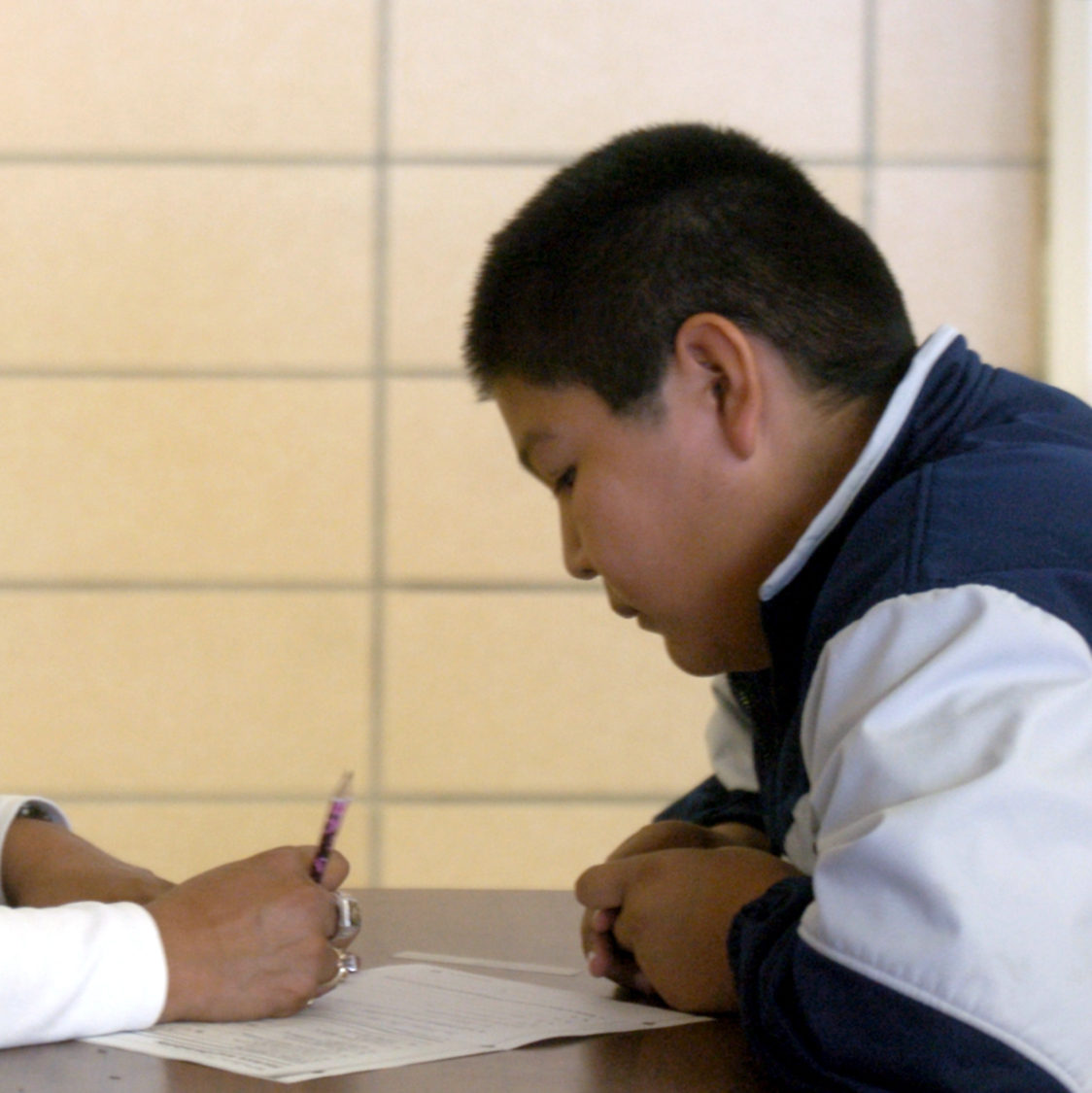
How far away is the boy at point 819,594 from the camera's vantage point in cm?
64

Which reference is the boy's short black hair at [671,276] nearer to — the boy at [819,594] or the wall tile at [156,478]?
the boy at [819,594]

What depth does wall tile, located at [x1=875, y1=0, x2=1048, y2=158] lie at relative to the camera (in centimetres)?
251

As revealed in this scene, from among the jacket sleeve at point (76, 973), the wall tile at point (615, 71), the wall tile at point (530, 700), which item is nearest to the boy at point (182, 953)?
the jacket sleeve at point (76, 973)

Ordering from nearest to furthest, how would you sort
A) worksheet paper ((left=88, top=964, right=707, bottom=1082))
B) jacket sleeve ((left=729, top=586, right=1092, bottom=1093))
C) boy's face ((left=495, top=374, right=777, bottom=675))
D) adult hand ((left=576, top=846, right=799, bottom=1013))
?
1. jacket sleeve ((left=729, top=586, right=1092, bottom=1093))
2. worksheet paper ((left=88, top=964, right=707, bottom=1082))
3. adult hand ((left=576, top=846, right=799, bottom=1013))
4. boy's face ((left=495, top=374, right=777, bottom=675))

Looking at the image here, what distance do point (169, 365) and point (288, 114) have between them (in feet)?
1.58

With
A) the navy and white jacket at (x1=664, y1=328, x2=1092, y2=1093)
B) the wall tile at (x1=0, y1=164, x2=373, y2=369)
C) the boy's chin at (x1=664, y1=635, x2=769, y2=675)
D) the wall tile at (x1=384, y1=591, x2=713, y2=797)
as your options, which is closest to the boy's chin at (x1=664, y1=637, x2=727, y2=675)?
the boy's chin at (x1=664, y1=635, x2=769, y2=675)

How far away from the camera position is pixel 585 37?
252 centimetres

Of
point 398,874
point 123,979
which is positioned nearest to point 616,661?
point 398,874

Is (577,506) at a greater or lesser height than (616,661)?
greater

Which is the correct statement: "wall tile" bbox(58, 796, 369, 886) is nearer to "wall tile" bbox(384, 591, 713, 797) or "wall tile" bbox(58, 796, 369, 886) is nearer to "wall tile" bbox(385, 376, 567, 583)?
"wall tile" bbox(384, 591, 713, 797)

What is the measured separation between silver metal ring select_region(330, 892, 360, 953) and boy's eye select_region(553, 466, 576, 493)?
325 millimetres

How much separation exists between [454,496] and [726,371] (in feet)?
5.15

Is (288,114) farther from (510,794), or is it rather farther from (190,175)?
(510,794)

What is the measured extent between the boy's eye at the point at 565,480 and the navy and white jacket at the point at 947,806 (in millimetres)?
257
